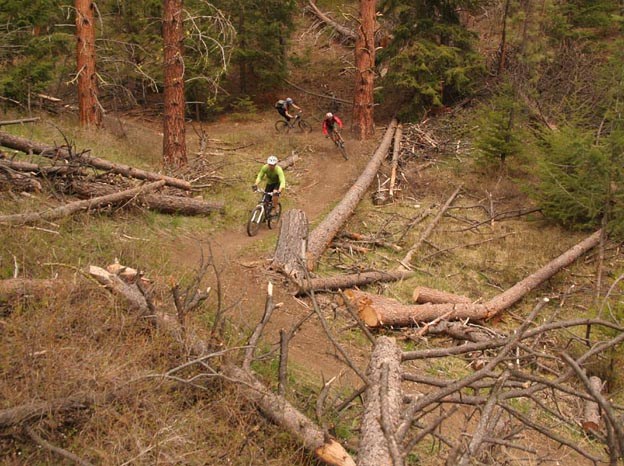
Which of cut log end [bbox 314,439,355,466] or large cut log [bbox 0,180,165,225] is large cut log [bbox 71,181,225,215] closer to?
large cut log [bbox 0,180,165,225]

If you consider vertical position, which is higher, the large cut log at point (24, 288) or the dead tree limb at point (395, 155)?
the large cut log at point (24, 288)

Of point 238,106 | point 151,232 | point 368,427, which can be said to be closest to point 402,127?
point 238,106

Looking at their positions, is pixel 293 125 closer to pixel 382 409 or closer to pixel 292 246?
pixel 292 246

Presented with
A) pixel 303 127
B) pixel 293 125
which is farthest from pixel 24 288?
pixel 303 127

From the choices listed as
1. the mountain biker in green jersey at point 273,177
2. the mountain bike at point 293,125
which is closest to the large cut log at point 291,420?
the mountain biker in green jersey at point 273,177

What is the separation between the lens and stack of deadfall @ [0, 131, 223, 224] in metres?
9.91

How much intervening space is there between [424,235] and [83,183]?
8.29 meters

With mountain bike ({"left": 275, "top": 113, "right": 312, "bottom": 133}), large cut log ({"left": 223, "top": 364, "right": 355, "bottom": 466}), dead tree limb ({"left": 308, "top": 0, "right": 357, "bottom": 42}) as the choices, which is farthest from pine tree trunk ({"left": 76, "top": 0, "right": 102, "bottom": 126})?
dead tree limb ({"left": 308, "top": 0, "right": 357, "bottom": 42})

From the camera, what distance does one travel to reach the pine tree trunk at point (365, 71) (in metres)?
22.2

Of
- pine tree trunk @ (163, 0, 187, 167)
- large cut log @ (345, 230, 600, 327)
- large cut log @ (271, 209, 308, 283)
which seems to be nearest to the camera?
large cut log @ (345, 230, 600, 327)

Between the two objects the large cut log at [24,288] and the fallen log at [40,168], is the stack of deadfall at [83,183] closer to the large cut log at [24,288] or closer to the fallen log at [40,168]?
the fallen log at [40,168]

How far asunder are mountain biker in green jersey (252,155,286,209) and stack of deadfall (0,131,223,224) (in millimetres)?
1573

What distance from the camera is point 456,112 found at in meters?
23.7

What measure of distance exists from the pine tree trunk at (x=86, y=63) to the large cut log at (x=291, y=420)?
14.9 metres
